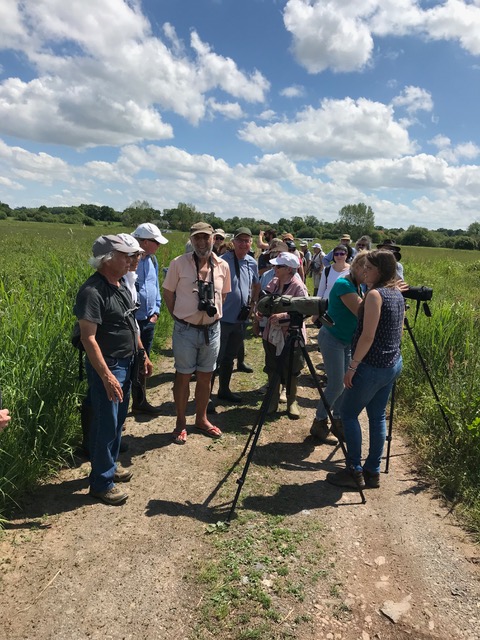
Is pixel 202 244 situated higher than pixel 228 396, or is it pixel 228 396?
pixel 202 244

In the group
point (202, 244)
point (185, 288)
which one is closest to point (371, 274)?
point (202, 244)

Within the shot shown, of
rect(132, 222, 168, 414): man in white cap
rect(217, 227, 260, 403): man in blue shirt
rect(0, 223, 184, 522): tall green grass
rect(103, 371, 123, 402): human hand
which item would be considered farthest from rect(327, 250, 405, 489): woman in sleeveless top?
rect(0, 223, 184, 522): tall green grass

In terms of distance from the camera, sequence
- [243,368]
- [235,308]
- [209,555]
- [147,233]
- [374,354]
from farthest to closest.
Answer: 1. [243,368]
2. [235,308]
3. [147,233]
4. [374,354]
5. [209,555]

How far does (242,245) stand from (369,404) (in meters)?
2.68

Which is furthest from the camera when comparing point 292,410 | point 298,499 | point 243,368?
point 243,368

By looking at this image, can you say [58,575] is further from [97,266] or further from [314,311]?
[314,311]

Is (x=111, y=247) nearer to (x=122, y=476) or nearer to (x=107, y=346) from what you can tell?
(x=107, y=346)

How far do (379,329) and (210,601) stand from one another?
212 cm

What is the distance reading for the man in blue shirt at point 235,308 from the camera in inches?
192

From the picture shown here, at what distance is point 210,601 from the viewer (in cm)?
224

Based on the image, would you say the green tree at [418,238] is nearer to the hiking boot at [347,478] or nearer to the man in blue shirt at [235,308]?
the man in blue shirt at [235,308]

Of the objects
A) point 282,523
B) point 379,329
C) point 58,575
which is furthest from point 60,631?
point 379,329

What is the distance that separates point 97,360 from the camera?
269 centimetres

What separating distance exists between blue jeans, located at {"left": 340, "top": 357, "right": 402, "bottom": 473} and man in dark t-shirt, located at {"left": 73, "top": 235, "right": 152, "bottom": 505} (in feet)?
5.83
